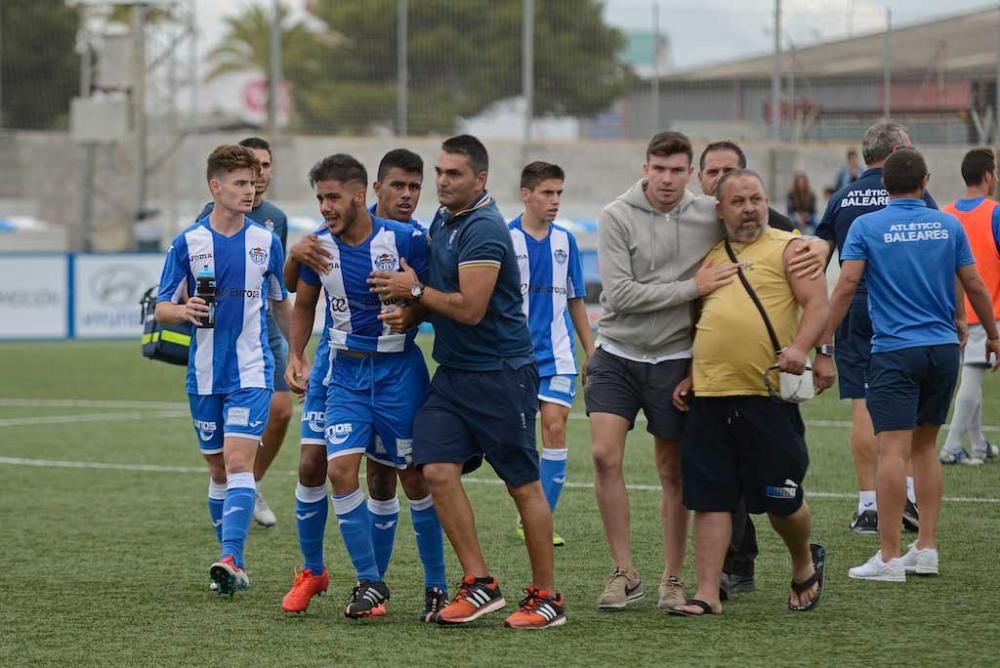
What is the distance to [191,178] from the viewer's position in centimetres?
3303

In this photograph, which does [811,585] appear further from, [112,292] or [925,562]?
[112,292]

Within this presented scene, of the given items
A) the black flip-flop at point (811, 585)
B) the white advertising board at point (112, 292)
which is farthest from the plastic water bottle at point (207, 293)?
the white advertising board at point (112, 292)

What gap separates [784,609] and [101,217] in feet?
95.4

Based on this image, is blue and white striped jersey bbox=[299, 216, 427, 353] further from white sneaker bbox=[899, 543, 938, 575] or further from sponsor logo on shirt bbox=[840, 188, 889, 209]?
sponsor logo on shirt bbox=[840, 188, 889, 209]

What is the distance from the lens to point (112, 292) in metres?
24.9

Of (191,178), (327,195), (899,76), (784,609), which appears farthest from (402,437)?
(191,178)

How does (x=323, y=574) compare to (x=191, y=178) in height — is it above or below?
below

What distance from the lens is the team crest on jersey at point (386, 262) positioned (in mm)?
7164

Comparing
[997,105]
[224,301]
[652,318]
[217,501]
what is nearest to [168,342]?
[224,301]

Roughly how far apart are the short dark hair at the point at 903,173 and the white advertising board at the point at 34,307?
1863 cm

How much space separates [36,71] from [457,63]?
9404 mm

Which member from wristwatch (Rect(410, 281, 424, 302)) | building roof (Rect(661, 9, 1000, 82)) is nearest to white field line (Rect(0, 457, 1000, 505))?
wristwatch (Rect(410, 281, 424, 302))

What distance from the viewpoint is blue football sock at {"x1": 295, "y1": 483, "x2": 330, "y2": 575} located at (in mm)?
7410

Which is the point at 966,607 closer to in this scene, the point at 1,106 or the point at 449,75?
the point at 449,75
